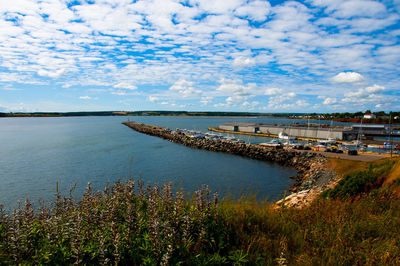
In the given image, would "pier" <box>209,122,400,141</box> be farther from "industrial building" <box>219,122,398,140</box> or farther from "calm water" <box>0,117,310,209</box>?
"calm water" <box>0,117,310,209</box>

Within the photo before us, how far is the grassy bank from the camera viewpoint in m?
3.56

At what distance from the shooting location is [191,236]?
4270mm

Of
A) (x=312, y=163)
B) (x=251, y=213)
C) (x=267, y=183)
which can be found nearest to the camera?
(x=251, y=213)

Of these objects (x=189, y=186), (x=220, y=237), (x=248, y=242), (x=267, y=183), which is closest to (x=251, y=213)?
(x=248, y=242)

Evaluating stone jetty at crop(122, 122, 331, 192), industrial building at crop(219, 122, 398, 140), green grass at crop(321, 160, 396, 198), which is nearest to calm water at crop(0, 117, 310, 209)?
stone jetty at crop(122, 122, 331, 192)

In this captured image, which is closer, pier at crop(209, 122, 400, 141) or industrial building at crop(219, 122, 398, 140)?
industrial building at crop(219, 122, 398, 140)

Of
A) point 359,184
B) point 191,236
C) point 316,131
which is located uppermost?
point 191,236

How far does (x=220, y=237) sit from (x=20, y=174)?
37.9 m

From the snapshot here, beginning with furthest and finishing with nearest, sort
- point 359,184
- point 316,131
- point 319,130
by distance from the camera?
point 316,131 → point 319,130 → point 359,184

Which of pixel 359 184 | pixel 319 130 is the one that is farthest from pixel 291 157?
pixel 319 130

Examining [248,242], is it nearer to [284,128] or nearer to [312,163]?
[312,163]

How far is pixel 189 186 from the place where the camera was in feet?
88.5

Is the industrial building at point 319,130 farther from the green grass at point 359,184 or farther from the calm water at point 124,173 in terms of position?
the green grass at point 359,184

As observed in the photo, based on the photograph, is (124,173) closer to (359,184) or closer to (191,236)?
(359,184)
